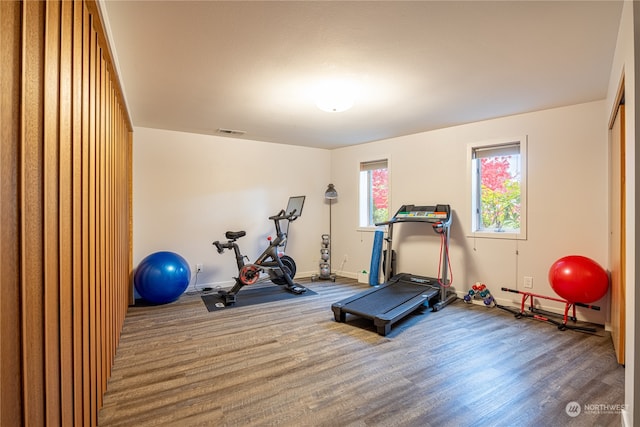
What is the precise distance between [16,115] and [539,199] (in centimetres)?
462

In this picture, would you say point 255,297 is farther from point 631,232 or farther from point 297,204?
point 631,232

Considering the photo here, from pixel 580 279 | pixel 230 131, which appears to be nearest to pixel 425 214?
pixel 580 279

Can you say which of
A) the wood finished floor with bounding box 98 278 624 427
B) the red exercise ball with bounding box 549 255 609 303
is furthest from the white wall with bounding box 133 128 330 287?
the red exercise ball with bounding box 549 255 609 303

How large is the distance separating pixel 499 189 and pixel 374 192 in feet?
6.96

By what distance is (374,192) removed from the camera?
19.1ft

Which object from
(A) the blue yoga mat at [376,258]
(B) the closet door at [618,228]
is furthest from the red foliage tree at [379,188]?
(B) the closet door at [618,228]

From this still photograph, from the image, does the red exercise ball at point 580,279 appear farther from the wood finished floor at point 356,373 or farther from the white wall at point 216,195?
the white wall at point 216,195

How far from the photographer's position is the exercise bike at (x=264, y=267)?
4469 millimetres

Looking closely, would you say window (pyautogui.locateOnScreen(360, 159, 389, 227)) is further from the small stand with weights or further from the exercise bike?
the exercise bike

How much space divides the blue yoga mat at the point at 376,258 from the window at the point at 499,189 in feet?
4.77

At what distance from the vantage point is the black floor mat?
4.25 meters

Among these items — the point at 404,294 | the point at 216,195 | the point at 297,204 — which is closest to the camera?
the point at 404,294

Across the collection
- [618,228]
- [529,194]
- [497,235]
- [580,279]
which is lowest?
[580,279]

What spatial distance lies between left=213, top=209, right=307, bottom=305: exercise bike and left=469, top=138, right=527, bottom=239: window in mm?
2707
